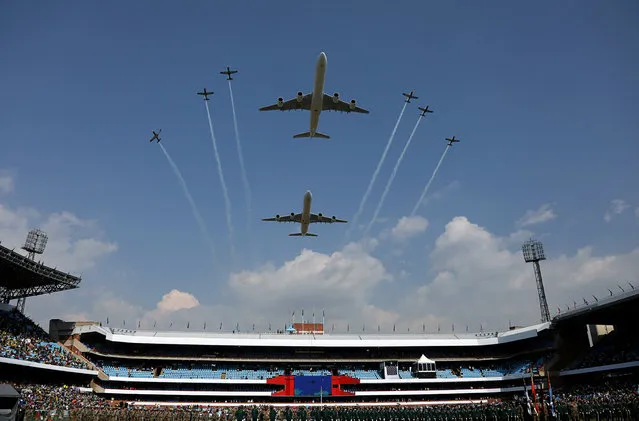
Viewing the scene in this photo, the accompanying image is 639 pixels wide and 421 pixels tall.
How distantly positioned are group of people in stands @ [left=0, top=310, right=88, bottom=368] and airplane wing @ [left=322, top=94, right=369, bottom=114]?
44.1 metres

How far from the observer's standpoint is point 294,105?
162 ft

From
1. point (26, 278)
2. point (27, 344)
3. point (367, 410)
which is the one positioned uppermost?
point (26, 278)

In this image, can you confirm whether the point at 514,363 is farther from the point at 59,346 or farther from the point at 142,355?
the point at 59,346

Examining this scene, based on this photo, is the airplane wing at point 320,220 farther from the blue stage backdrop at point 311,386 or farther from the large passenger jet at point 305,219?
the blue stage backdrop at point 311,386

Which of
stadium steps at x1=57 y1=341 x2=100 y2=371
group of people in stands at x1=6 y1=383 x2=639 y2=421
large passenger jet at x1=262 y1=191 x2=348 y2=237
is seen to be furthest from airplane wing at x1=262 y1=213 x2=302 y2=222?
stadium steps at x1=57 y1=341 x2=100 y2=371

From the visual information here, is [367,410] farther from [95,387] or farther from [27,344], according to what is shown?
[27,344]

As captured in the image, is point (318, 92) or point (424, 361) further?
point (424, 361)

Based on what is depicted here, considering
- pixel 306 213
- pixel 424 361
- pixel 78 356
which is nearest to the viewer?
pixel 306 213

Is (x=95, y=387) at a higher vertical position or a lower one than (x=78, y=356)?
lower

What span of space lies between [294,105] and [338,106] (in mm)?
4654

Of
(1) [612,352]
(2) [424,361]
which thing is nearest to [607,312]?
(1) [612,352]

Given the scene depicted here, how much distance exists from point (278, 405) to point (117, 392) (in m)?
24.9

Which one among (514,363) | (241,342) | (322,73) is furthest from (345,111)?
(514,363)

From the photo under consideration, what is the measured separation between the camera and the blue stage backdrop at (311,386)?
253 feet
